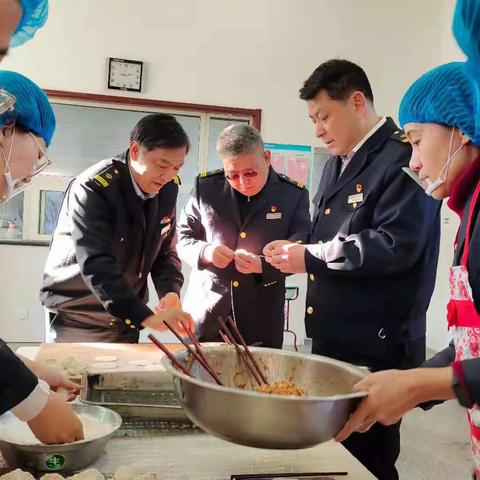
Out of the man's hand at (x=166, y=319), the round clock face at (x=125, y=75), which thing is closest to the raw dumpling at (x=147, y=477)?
the man's hand at (x=166, y=319)

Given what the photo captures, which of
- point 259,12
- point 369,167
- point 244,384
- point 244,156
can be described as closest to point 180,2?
point 259,12

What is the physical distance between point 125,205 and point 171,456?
46.7 inches

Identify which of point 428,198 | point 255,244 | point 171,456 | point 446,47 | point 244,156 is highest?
point 446,47

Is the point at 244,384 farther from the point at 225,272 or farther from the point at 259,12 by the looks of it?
the point at 259,12

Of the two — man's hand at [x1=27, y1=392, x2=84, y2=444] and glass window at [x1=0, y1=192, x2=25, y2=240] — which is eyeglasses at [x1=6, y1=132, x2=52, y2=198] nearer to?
man's hand at [x1=27, y1=392, x2=84, y2=444]

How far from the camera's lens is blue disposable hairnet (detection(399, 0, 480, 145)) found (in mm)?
963

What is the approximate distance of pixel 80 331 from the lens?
207cm

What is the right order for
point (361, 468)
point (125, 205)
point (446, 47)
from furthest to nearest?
point (446, 47) → point (125, 205) → point (361, 468)

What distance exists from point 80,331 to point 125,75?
2.94 m

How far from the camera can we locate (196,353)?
107cm

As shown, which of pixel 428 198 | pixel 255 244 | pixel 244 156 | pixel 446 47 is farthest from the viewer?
pixel 446 47

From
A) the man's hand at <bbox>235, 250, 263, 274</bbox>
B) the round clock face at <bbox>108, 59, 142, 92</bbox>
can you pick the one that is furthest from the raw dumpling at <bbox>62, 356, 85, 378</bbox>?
the round clock face at <bbox>108, 59, 142, 92</bbox>

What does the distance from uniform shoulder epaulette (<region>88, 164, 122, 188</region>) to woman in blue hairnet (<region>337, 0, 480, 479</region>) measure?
1151 millimetres

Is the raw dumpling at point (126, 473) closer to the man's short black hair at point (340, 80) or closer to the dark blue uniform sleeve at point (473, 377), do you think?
the dark blue uniform sleeve at point (473, 377)
